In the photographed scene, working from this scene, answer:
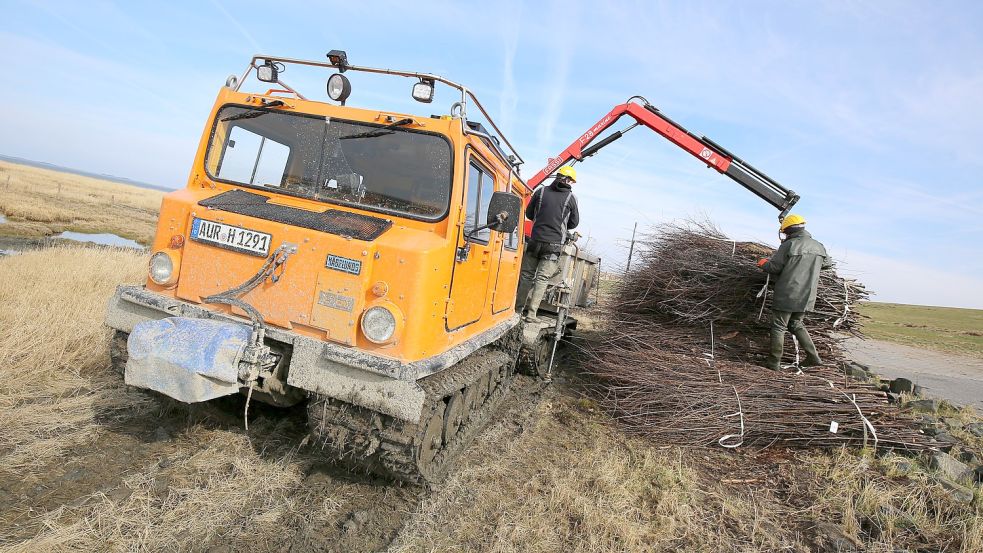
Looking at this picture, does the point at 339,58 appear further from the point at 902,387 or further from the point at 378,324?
the point at 902,387

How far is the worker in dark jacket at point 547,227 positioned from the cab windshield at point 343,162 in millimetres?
3428

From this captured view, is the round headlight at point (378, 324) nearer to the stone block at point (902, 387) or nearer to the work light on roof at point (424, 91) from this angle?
the work light on roof at point (424, 91)

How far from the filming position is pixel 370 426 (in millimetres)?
3053

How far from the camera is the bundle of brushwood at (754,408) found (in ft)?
16.9

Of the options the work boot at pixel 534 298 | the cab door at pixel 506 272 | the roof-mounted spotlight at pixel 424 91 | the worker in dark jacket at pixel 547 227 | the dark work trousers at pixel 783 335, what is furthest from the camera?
the work boot at pixel 534 298

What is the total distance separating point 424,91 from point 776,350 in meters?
4.75

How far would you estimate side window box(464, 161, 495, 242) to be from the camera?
390 centimetres

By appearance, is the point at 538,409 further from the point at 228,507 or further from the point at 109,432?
the point at 109,432

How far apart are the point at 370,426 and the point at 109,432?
2.25 metres

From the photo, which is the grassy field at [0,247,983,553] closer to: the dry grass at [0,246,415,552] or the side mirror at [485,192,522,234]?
the dry grass at [0,246,415,552]

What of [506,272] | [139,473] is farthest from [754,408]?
[139,473]

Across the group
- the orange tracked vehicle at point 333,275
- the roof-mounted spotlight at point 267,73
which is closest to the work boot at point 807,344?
the orange tracked vehicle at point 333,275

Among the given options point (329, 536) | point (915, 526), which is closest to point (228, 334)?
point (329, 536)

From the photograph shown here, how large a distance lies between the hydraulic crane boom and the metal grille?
4531 millimetres
